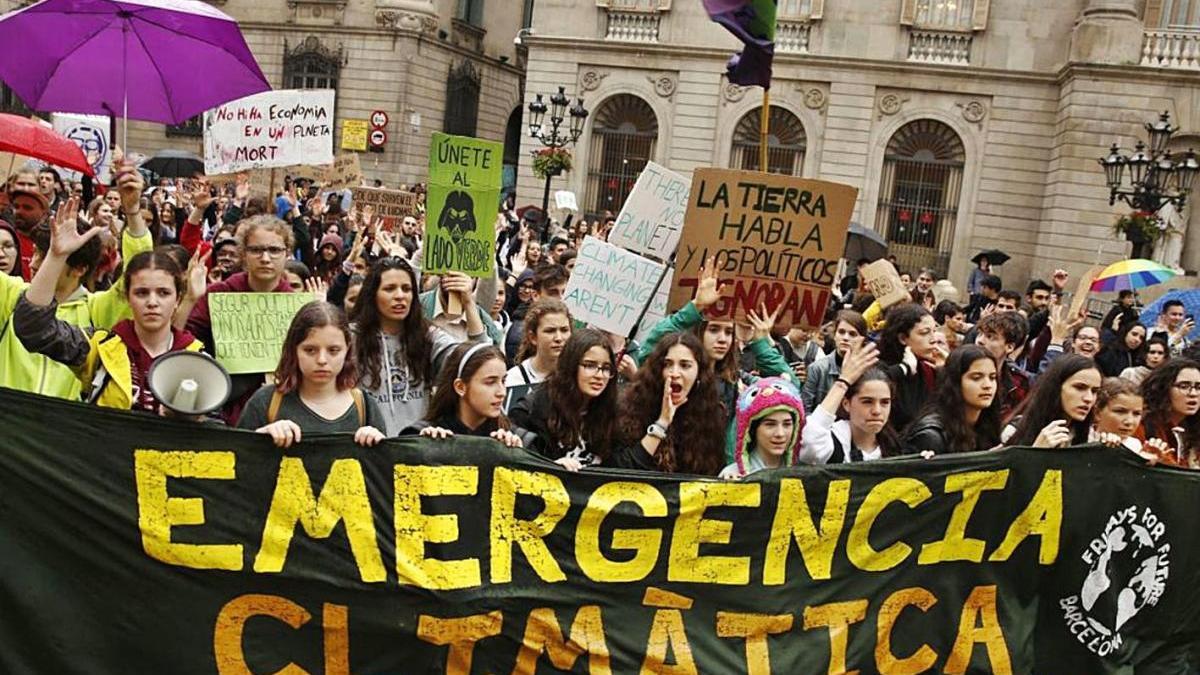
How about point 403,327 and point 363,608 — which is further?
point 403,327

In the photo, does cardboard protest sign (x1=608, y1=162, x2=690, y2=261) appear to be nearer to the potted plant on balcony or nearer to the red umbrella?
the red umbrella

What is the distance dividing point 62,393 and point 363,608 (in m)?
1.43

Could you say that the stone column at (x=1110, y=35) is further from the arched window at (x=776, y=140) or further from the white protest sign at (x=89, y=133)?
the white protest sign at (x=89, y=133)

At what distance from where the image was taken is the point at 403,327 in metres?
4.80

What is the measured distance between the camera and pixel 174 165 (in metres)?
21.9

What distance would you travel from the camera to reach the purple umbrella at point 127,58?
579 centimetres

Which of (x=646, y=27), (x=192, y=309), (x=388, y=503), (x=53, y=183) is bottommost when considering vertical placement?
(x=388, y=503)

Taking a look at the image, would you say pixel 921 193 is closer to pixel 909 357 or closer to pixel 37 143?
pixel 909 357

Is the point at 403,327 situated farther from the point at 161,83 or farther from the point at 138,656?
the point at 161,83

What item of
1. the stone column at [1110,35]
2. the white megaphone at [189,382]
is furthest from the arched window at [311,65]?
the white megaphone at [189,382]

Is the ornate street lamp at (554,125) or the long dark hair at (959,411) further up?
the ornate street lamp at (554,125)

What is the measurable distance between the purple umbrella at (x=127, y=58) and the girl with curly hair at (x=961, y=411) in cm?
443

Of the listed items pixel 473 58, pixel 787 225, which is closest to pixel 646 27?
pixel 473 58

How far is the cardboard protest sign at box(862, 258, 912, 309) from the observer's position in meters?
9.14
